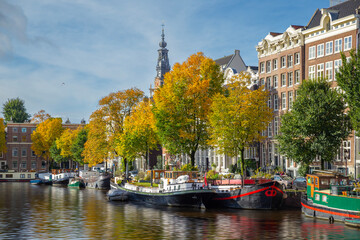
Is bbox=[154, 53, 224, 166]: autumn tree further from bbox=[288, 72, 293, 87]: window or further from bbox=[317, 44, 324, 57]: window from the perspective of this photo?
bbox=[317, 44, 324, 57]: window

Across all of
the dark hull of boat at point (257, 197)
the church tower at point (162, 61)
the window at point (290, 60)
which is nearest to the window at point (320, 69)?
the window at point (290, 60)

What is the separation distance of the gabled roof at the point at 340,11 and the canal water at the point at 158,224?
33.7 meters

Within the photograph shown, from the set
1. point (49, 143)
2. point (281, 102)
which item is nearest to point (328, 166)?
point (281, 102)

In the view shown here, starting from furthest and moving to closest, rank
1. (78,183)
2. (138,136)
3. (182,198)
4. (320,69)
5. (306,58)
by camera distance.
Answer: (78,183), (138,136), (306,58), (320,69), (182,198)

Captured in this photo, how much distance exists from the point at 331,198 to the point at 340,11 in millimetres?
39344

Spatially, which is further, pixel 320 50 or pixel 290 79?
pixel 290 79

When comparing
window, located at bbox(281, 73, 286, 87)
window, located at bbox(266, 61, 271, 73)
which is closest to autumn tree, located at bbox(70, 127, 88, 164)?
window, located at bbox(266, 61, 271, 73)

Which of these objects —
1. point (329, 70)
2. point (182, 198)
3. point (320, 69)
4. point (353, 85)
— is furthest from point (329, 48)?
point (182, 198)

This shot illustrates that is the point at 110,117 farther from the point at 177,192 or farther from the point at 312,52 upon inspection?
the point at 177,192

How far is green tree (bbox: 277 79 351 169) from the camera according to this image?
60.4 m

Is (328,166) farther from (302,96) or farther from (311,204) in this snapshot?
(311,204)

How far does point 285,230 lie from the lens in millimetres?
38625

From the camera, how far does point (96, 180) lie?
10006cm

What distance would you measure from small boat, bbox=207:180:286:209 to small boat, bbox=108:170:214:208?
137 cm
